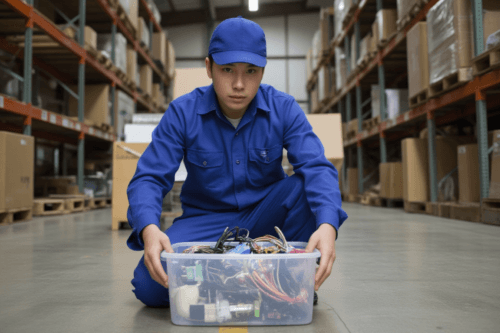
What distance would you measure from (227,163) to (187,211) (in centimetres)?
31

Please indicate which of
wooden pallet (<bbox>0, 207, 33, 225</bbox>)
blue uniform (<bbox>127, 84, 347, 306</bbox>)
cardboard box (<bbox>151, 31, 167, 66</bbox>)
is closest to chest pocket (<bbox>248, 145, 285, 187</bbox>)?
blue uniform (<bbox>127, 84, 347, 306</bbox>)

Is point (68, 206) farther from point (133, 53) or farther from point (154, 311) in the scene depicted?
point (154, 311)

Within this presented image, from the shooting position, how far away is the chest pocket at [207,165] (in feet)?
5.32

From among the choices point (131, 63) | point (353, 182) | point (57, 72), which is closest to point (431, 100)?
point (353, 182)

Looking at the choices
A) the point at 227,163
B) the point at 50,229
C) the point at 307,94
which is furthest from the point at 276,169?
the point at 307,94

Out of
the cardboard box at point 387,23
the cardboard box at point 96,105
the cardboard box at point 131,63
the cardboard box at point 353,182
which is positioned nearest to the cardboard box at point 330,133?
the cardboard box at point 387,23

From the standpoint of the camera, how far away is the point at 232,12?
1658cm

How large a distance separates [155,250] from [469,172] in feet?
15.0

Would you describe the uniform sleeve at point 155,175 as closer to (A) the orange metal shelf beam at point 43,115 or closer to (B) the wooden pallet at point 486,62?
(B) the wooden pallet at point 486,62

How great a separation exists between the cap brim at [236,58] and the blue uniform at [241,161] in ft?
0.78

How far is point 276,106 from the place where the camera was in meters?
1.69

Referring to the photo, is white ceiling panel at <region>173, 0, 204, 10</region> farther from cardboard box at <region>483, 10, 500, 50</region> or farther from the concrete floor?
the concrete floor

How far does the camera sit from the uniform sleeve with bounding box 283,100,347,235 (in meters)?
1.33

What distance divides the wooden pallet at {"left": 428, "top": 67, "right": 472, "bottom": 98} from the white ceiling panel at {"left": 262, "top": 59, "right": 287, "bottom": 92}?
11.9m
